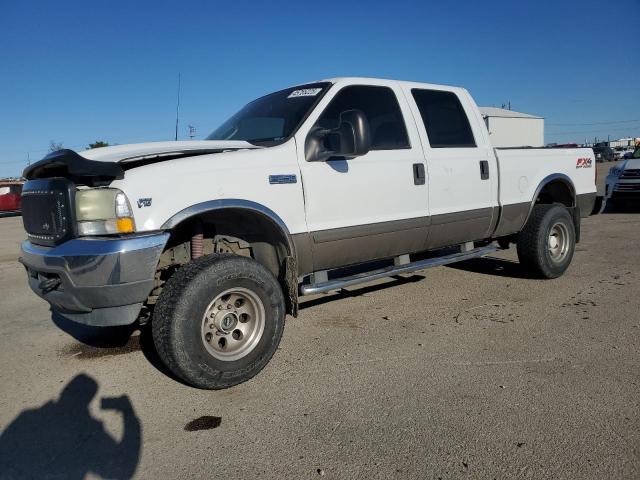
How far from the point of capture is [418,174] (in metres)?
4.57

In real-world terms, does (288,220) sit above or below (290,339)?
above

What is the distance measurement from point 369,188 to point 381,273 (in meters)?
0.75

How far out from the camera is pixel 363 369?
3623mm

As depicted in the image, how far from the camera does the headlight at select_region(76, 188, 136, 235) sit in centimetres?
304

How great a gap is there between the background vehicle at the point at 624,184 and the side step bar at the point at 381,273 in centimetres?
891

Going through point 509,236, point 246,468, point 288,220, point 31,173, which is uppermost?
point 31,173

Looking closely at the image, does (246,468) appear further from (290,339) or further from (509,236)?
(509,236)

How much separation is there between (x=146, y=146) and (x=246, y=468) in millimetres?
2313

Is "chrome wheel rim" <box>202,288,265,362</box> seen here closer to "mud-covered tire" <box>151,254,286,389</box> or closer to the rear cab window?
"mud-covered tire" <box>151,254,286,389</box>

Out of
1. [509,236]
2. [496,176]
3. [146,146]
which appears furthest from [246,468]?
[509,236]

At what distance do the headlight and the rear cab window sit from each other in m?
1.93

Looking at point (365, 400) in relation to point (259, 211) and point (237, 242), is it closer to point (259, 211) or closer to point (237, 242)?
point (259, 211)

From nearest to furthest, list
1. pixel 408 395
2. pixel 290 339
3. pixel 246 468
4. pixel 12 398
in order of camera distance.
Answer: pixel 246 468 → pixel 408 395 → pixel 12 398 → pixel 290 339

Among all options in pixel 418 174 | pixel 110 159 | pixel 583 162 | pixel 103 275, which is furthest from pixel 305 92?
pixel 583 162
